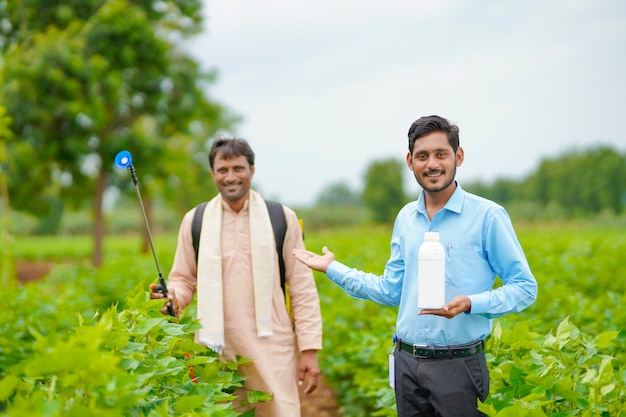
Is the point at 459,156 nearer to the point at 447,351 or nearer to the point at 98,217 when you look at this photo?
the point at 447,351

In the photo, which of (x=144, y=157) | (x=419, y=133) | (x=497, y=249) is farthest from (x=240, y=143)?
(x=144, y=157)

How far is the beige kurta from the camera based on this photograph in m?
3.54

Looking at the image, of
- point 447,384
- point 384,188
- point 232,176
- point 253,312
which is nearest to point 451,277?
point 447,384

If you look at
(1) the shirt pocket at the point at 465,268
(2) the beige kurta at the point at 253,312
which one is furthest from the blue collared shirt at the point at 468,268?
(2) the beige kurta at the point at 253,312

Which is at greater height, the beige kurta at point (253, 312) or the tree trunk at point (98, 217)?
the tree trunk at point (98, 217)

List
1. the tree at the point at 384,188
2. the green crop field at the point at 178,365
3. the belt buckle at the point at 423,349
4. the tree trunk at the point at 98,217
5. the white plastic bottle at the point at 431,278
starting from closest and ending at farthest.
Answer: the green crop field at the point at 178,365, the white plastic bottle at the point at 431,278, the belt buckle at the point at 423,349, the tree trunk at the point at 98,217, the tree at the point at 384,188

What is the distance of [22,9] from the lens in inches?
691

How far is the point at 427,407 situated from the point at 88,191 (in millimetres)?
20016

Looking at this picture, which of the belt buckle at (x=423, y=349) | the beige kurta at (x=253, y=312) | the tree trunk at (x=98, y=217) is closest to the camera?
the belt buckle at (x=423, y=349)

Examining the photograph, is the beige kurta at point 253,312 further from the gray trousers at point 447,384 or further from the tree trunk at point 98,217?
the tree trunk at point 98,217

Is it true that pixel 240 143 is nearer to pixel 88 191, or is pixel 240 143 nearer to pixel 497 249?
pixel 497 249

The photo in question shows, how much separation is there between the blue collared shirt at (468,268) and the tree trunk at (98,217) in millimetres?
18084

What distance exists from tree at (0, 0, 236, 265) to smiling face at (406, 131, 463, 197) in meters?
15.9

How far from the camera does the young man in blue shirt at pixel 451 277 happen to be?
8.43 feet
